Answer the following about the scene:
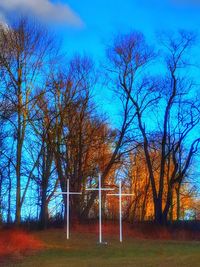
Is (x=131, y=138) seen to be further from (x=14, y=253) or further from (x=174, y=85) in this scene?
(x=14, y=253)

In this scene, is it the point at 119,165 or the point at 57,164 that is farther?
the point at 119,165

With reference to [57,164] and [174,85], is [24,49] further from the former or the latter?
[174,85]

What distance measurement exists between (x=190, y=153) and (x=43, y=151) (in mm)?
12308

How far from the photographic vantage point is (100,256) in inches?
832

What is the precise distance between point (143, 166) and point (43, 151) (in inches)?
510

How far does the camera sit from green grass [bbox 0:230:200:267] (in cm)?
1758

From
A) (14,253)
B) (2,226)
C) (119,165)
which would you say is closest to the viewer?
(14,253)

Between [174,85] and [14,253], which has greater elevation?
[174,85]

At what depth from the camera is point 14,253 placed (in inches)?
835

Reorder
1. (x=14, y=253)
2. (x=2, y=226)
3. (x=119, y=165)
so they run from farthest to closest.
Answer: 1. (x=119, y=165)
2. (x=2, y=226)
3. (x=14, y=253)

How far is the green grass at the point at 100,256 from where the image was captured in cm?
1758

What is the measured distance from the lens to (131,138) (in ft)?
144

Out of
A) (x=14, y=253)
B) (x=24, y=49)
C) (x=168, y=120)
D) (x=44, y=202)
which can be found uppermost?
(x=24, y=49)

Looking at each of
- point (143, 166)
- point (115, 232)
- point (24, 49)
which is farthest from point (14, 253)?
point (143, 166)
